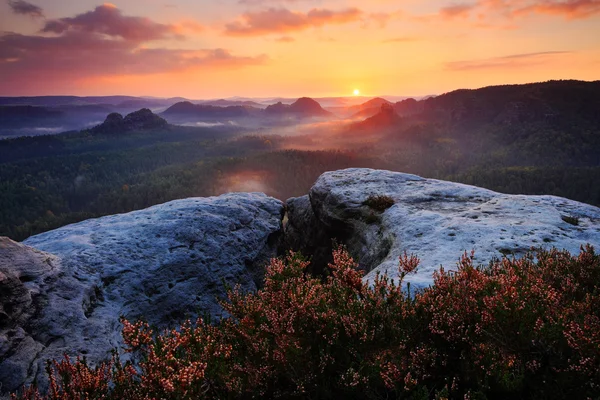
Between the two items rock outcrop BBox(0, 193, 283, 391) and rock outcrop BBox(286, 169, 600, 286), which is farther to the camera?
rock outcrop BBox(286, 169, 600, 286)

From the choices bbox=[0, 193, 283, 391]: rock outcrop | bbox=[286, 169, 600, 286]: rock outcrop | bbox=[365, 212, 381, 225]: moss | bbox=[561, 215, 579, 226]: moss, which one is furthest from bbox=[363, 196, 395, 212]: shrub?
bbox=[561, 215, 579, 226]: moss

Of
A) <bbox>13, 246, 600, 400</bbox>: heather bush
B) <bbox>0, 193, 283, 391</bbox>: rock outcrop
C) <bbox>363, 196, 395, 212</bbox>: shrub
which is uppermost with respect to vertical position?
<bbox>13, 246, 600, 400</bbox>: heather bush

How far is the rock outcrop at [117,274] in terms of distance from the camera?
7.51m

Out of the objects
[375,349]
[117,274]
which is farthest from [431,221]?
[117,274]

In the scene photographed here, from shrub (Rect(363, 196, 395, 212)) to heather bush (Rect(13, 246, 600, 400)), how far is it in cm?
1061

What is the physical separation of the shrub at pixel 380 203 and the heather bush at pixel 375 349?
10.6 meters

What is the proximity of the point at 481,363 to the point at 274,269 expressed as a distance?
3.30 meters

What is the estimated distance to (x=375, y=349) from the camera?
4.43 metres

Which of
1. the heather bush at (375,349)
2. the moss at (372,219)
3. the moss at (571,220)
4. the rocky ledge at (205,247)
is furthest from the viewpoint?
the moss at (372,219)

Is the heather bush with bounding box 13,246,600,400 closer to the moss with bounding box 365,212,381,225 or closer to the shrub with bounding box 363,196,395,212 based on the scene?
the moss with bounding box 365,212,381,225

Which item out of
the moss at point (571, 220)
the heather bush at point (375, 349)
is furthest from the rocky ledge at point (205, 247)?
the heather bush at point (375, 349)

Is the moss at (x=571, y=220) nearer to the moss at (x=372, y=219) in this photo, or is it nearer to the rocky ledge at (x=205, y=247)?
the rocky ledge at (x=205, y=247)

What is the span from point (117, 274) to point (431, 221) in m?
11.7

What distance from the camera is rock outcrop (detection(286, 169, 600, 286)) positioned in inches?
391
